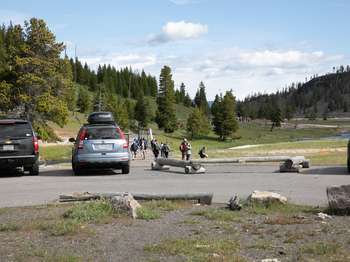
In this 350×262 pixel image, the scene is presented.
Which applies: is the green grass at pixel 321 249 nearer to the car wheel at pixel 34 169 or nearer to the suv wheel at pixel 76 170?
the suv wheel at pixel 76 170

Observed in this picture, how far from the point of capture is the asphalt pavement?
12.4m

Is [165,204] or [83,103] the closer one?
[165,204]

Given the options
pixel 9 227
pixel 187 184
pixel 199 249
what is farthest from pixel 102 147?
pixel 199 249

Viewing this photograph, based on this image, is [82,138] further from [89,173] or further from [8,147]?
[8,147]

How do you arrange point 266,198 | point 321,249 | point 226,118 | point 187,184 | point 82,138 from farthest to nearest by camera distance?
point 226,118, point 82,138, point 187,184, point 266,198, point 321,249

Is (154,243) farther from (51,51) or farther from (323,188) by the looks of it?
(51,51)

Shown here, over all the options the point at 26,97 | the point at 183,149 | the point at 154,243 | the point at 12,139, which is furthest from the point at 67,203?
the point at 26,97

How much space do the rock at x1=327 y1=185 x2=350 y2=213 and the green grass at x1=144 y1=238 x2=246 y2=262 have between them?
102 inches

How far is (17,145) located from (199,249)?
1261 cm

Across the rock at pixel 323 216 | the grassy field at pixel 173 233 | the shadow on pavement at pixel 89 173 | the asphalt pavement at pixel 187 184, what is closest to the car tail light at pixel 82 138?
the asphalt pavement at pixel 187 184

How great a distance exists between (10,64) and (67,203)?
2988 cm

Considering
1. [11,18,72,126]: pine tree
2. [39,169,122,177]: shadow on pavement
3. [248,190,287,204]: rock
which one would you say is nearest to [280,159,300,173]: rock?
[39,169,122,177]: shadow on pavement

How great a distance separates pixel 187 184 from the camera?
1505 centimetres

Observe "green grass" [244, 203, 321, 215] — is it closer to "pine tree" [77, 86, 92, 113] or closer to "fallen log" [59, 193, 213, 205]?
"fallen log" [59, 193, 213, 205]
